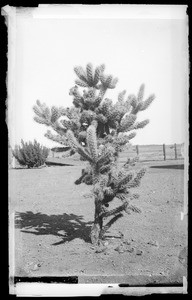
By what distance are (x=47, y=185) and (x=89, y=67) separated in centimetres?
195

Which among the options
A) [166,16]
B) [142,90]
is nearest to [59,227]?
[142,90]

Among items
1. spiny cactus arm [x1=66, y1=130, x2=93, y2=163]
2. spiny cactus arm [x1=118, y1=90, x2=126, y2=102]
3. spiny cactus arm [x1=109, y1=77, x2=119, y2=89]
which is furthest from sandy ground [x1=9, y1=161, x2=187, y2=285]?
spiny cactus arm [x1=109, y1=77, x2=119, y2=89]

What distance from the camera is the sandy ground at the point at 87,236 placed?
3670 mm

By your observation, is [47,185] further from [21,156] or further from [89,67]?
[89,67]

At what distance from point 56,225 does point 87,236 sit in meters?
0.41

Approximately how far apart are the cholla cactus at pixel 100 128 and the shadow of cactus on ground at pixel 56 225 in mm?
299

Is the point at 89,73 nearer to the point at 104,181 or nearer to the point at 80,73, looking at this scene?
the point at 80,73

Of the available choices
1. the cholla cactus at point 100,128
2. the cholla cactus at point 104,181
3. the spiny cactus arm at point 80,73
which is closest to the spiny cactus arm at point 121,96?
the cholla cactus at point 100,128

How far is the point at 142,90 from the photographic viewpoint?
379 centimetres

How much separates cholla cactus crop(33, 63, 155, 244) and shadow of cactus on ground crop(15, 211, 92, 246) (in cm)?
30

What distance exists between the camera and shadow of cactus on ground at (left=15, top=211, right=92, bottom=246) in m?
4.17

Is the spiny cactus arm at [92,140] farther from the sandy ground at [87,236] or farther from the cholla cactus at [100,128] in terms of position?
the sandy ground at [87,236]

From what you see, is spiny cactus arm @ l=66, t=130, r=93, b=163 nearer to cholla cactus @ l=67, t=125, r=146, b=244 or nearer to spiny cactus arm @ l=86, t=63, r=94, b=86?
cholla cactus @ l=67, t=125, r=146, b=244

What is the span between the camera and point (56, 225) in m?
4.38
